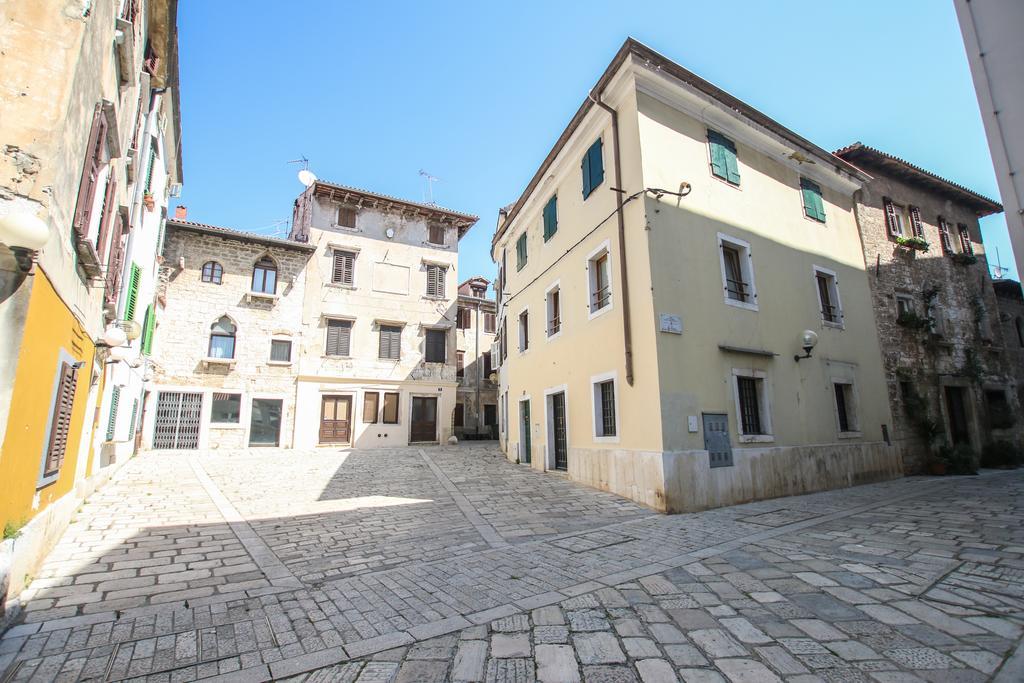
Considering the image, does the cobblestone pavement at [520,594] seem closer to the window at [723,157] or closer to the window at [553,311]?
the window at [553,311]

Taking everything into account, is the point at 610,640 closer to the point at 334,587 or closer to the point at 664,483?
the point at 334,587

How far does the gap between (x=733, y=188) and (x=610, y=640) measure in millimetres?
10464

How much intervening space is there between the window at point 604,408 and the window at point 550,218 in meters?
5.03

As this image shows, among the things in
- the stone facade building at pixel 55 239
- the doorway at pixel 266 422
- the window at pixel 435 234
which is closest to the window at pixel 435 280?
the window at pixel 435 234

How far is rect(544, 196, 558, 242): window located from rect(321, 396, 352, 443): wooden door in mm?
11661

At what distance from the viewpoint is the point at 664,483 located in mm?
7945

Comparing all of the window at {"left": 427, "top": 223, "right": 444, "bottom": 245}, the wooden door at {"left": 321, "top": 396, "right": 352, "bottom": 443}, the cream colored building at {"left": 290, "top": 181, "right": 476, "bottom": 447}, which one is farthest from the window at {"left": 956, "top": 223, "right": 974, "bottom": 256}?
the wooden door at {"left": 321, "top": 396, "right": 352, "bottom": 443}

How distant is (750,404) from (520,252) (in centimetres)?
884

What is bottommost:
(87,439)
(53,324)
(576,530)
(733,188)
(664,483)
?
(576,530)

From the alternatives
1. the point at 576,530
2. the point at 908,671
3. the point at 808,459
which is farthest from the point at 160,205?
the point at 808,459

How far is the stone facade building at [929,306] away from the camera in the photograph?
13.1m

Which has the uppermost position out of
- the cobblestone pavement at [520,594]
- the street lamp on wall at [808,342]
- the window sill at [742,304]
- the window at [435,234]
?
the window at [435,234]

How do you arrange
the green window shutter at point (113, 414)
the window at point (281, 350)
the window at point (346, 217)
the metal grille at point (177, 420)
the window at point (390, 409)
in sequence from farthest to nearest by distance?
the window at point (346, 217)
the window at point (390, 409)
the window at point (281, 350)
the metal grille at point (177, 420)
the green window shutter at point (113, 414)

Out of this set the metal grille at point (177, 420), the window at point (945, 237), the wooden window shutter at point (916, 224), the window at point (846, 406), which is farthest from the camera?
the metal grille at point (177, 420)
